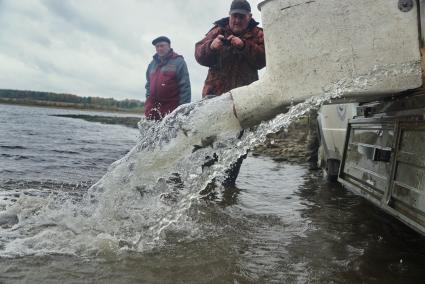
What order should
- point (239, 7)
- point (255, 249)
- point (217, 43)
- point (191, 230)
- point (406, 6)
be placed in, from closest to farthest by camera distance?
1. point (406, 6)
2. point (255, 249)
3. point (191, 230)
4. point (217, 43)
5. point (239, 7)

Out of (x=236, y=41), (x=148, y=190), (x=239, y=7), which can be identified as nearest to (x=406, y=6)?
(x=236, y=41)

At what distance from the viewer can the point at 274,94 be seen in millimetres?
2775

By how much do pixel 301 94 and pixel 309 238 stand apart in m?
1.25

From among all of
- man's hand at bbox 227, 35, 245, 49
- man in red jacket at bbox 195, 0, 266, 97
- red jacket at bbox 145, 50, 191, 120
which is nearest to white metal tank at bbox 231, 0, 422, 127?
man's hand at bbox 227, 35, 245, 49

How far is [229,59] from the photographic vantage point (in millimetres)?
4711

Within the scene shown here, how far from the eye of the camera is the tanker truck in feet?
8.45

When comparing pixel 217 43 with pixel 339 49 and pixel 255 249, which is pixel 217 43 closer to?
pixel 339 49

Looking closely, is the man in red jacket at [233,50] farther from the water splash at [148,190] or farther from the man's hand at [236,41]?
the water splash at [148,190]

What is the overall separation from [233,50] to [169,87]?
1.57 metres

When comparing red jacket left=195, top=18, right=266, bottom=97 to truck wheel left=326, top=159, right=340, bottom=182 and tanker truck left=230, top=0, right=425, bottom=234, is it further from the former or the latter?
truck wheel left=326, top=159, right=340, bottom=182

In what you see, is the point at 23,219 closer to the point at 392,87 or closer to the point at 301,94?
the point at 301,94

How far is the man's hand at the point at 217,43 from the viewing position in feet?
13.6

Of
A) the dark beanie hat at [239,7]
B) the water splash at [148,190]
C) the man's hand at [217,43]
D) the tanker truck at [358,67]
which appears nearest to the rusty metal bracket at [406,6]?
the tanker truck at [358,67]

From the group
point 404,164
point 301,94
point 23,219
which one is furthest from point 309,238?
point 23,219
